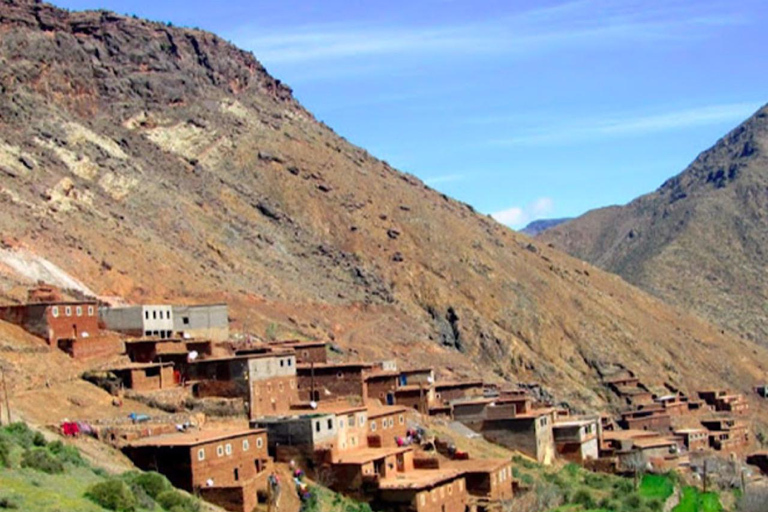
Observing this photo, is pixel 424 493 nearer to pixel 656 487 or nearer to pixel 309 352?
pixel 656 487

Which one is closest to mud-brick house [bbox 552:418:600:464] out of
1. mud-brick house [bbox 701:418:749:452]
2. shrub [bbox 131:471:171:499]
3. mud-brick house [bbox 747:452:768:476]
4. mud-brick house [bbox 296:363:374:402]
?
mud-brick house [bbox 296:363:374:402]

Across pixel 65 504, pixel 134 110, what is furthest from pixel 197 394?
pixel 134 110

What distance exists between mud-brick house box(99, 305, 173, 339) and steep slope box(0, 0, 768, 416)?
35.9 ft

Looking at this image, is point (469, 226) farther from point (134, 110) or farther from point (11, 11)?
point (11, 11)

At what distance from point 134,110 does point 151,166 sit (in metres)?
6.83

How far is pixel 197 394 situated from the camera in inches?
1405

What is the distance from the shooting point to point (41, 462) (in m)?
25.4

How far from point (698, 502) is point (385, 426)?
951 cm

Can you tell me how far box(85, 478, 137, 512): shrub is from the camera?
950 inches

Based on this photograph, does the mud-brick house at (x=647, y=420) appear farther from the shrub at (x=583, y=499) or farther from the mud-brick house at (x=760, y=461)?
the shrub at (x=583, y=499)

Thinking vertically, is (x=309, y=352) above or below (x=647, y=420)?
above

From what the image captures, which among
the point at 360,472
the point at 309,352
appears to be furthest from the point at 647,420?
the point at 360,472

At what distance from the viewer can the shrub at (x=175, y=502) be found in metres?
26.1

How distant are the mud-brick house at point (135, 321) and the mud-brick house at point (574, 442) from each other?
1310 centimetres
